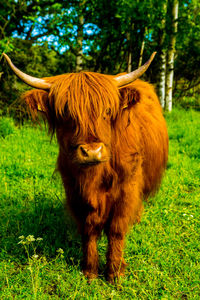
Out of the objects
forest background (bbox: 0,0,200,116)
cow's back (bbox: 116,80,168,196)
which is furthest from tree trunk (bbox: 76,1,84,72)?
cow's back (bbox: 116,80,168,196)

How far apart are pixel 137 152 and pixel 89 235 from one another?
32.0 inches

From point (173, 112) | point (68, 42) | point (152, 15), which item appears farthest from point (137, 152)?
point (68, 42)

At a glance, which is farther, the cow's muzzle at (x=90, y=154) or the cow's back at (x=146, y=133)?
the cow's back at (x=146, y=133)

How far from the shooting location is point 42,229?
10.6 ft

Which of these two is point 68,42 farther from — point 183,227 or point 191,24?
point 183,227

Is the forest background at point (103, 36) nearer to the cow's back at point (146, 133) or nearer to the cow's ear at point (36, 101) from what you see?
the cow's back at point (146, 133)

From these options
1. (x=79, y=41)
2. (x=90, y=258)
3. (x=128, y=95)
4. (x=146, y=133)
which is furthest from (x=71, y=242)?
(x=79, y=41)

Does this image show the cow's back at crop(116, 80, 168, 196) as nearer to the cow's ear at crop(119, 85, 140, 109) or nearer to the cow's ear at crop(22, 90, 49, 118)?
the cow's ear at crop(119, 85, 140, 109)

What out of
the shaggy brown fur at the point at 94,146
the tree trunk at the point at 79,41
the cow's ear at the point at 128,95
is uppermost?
the tree trunk at the point at 79,41

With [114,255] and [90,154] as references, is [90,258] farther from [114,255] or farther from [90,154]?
[90,154]

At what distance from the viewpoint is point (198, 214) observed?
357cm

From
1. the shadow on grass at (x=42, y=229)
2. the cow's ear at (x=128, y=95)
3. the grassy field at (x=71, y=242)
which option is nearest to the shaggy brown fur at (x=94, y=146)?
the cow's ear at (x=128, y=95)

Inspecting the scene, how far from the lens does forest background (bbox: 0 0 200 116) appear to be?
7641 mm

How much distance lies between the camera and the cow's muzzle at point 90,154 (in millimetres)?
1904
